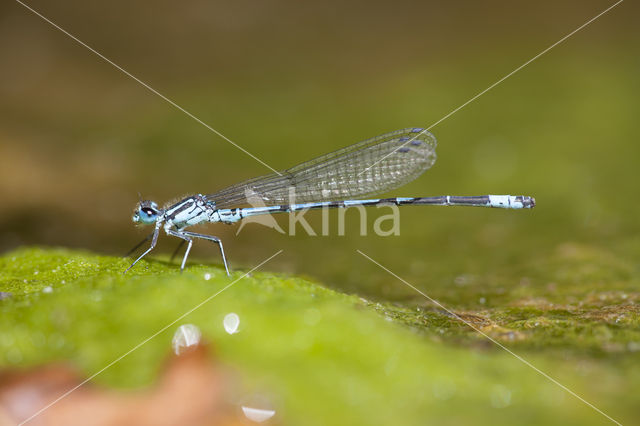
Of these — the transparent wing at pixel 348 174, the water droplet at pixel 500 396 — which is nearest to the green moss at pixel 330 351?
the water droplet at pixel 500 396

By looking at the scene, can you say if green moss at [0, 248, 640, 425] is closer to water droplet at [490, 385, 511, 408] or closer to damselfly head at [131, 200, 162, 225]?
water droplet at [490, 385, 511, 408]

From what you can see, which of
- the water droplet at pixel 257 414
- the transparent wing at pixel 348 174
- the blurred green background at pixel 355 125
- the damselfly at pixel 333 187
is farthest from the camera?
the transparent wing at pixel 348 174

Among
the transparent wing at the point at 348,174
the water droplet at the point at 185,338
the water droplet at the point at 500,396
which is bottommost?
the water droplet at the point at 500,396

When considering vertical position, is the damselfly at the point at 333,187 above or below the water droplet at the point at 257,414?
above

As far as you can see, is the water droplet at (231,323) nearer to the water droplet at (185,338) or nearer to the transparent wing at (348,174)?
the water droplet at (185,338)

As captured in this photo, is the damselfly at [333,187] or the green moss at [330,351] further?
the damselfly at [333,187]

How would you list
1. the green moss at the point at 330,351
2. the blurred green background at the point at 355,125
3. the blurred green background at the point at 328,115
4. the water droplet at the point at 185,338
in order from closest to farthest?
the green moss at the point at 330,351 < the water droplet at the point at 185,338 < the blurred green background at the point at 355,125 < the blurred green background at the point at 328,115

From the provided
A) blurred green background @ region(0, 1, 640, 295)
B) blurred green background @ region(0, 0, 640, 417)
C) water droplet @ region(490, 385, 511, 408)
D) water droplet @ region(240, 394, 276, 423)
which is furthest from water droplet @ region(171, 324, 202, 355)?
blurred green background @ region(0, 1, 640, 295)
